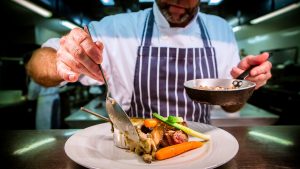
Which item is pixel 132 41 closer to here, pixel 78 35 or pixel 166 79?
pixel 166 79

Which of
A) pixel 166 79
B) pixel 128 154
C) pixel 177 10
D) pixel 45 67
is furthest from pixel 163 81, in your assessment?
pixel 128 154

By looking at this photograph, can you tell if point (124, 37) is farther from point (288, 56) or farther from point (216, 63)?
point (288, 56)

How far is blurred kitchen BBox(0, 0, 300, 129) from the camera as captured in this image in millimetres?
2831

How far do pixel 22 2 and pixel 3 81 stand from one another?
2.64 m

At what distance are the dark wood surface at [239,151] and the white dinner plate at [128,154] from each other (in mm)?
55

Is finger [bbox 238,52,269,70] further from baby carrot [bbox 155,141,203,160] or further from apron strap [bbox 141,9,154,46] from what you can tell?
apron strap [bbox 141,9,154,46]

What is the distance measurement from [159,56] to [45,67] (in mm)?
651

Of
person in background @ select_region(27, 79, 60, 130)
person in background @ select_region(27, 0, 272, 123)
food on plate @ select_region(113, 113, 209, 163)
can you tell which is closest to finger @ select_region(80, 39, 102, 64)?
food on plate @ select_region(113, 113, 209, 163)

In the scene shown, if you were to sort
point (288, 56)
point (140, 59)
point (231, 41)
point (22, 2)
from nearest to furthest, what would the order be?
1. point (140, 59)
2. point (231, 41)
3. point (22, 2)
4. point (288, 56)

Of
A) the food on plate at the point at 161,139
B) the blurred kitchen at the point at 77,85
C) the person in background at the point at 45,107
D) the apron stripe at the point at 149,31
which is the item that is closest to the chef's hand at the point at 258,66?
the food on plate at the point at 161,139

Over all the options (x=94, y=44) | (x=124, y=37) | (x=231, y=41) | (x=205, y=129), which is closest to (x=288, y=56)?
(x=231, y=41)

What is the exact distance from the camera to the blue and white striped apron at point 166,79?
1592 mm

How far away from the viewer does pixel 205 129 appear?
1.10 metres

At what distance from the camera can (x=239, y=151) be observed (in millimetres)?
976
